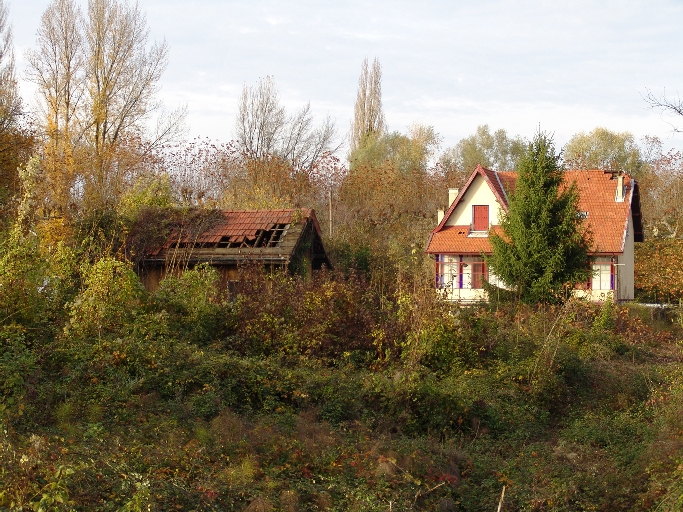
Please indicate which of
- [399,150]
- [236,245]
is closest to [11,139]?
[236,245]

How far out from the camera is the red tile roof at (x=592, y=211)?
32.0 m

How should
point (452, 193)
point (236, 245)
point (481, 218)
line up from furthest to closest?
point (452, 193) < point (481, 218) < point (236, 245)

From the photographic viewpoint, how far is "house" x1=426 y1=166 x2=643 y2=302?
31406mm

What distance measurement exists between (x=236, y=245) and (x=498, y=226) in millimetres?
16295

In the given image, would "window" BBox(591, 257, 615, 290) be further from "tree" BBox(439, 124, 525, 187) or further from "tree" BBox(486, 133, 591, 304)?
"tree" BBox(439, 124, 525, 187)

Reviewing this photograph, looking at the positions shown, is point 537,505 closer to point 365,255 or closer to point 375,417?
point 375,417

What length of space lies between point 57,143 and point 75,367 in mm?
23193

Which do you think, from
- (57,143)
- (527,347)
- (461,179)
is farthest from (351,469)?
(461,179)

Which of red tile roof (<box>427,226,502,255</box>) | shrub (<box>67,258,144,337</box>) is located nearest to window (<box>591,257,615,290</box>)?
red tile roof (<box>427,226,502,255</box>)

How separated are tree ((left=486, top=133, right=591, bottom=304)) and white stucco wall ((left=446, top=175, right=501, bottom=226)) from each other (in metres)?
11.1

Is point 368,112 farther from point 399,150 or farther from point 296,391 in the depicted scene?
point 296,391

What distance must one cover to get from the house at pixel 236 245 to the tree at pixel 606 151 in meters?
31.5

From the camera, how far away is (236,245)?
19578 mm

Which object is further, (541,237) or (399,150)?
(399,150)
